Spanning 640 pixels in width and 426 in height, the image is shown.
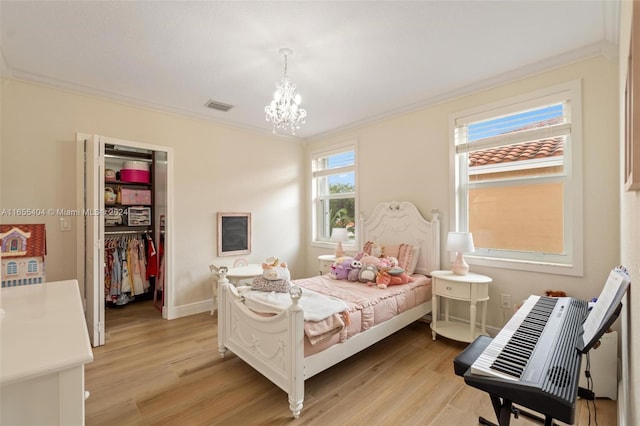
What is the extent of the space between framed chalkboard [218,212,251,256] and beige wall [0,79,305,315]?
95 mm

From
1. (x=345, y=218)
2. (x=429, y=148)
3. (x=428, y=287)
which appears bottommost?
(x=428, y=287)

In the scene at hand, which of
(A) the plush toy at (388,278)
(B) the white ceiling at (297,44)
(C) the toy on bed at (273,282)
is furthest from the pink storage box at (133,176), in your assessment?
(A) the plush toy at (388,278)

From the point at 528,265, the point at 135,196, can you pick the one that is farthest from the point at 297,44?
the point at 135,196

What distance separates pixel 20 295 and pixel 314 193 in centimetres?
391

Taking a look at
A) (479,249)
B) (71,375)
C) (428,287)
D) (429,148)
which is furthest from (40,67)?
(479,249)

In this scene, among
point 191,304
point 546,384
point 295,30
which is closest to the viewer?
point 546,384

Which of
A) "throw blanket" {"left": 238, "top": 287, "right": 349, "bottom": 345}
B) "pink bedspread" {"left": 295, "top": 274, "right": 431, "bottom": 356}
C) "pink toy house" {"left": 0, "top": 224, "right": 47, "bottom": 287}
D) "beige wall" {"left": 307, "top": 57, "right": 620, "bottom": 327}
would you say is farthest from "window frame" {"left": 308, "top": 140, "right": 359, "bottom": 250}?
"pink toy house" {"left": 0, "top": 224, "right": 47, "bottom": 287}

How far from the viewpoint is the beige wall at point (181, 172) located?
2766mm

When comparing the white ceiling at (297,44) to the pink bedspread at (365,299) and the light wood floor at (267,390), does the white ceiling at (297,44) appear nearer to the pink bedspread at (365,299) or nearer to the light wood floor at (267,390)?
the pink bedspread at (365,299)

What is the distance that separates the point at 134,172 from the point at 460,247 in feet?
14.2

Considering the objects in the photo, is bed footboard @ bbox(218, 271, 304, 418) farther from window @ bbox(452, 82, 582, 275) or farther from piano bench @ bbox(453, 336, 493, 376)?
window @ bbox(452, 82, 582, 275)

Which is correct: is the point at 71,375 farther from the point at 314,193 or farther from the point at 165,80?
the point at 314,193

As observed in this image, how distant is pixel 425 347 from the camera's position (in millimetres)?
2777

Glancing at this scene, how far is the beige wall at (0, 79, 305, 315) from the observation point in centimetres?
277
